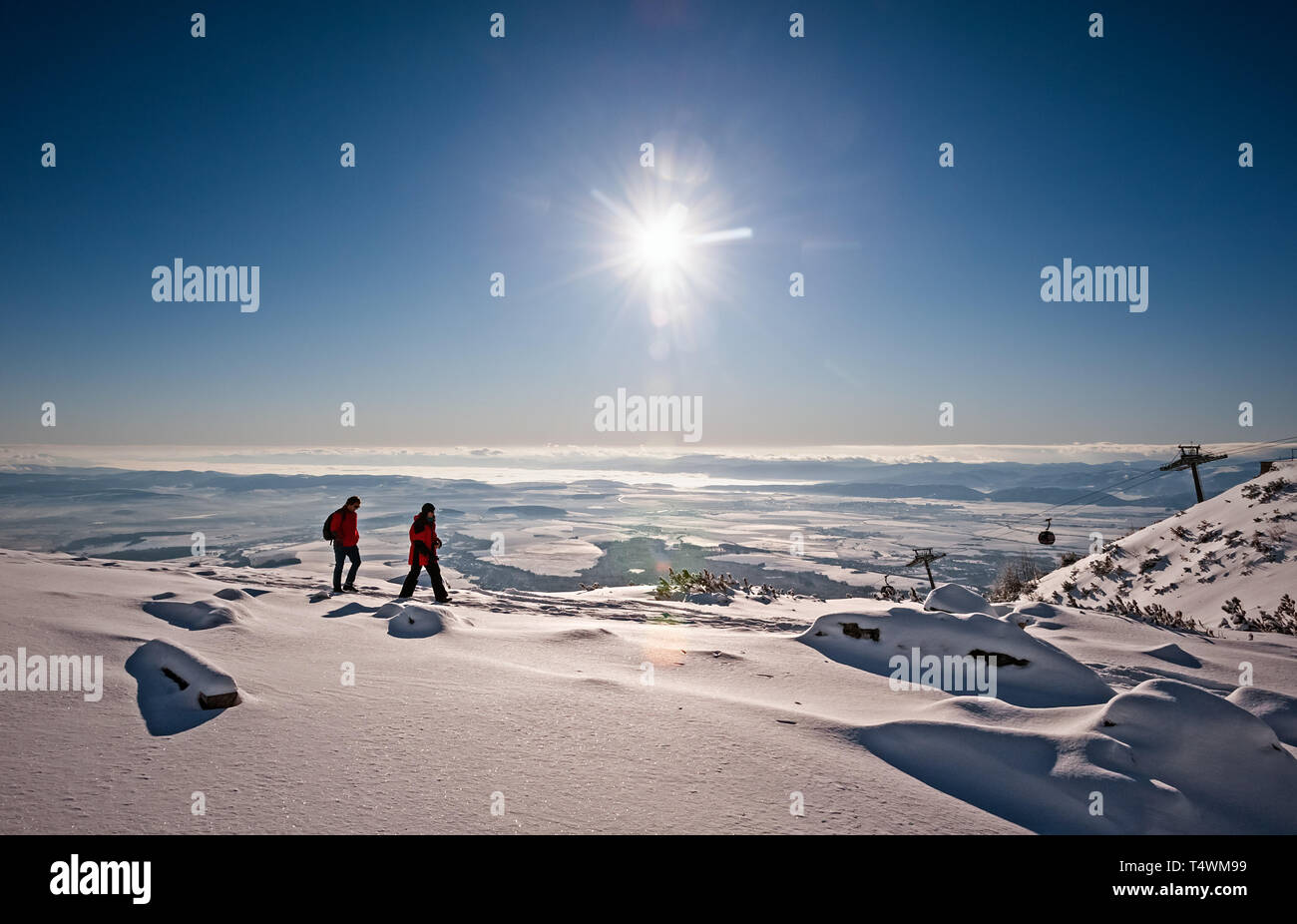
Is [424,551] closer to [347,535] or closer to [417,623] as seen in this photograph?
[347,535]

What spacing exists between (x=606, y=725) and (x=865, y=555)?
2305 inches

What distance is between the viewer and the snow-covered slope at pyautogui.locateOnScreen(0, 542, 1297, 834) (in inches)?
77.0

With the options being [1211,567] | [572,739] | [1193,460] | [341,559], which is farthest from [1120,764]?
[1193,460]

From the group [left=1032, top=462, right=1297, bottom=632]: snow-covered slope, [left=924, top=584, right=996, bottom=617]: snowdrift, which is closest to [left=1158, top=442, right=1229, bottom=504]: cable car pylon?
[left=1032, top=462, right=1297, bottom=632]: snow-covered slope

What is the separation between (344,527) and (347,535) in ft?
0.47

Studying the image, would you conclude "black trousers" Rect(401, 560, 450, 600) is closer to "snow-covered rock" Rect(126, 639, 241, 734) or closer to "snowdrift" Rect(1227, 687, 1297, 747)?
"snow-covered rock" Rect(126, 639, 241, 734)

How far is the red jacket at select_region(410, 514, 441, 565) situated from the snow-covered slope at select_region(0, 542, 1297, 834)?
3.38 meters

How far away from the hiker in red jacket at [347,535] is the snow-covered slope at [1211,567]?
13.2m

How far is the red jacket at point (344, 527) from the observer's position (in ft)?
28.4

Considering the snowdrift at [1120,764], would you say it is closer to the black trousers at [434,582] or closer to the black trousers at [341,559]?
the black trousers at [434,582]
